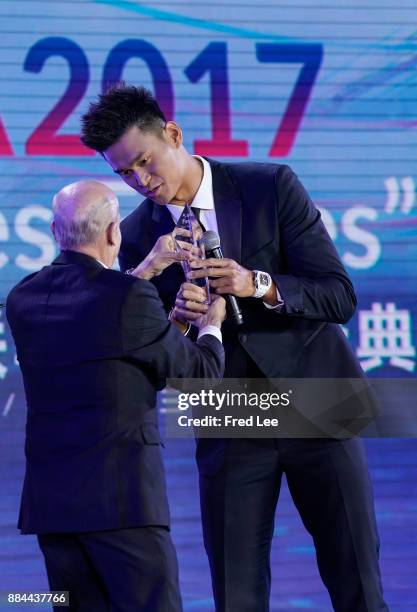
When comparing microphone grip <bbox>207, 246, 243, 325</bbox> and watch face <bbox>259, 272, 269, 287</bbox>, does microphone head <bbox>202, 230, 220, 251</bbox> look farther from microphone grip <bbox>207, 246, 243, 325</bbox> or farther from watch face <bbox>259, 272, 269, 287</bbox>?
watch face <bbox>259, 272, 269, 287</bbox>

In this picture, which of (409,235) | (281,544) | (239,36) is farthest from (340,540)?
(239,36)

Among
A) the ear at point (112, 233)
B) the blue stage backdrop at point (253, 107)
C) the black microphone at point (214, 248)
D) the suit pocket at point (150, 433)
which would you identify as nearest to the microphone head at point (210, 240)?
the black microphone at point (214, 248)

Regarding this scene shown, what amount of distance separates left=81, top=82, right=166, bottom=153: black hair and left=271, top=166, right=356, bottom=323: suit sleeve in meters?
0.35

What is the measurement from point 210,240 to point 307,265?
26 cm

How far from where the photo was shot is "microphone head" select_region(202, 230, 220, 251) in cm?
210

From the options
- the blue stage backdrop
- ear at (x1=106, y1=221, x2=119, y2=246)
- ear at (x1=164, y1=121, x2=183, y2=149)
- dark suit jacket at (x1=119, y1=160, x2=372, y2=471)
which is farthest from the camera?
the blue stage backdrop

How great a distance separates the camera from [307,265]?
2199 mm

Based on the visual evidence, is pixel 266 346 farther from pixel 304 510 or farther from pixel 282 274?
pixel 304 510

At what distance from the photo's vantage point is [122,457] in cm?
185

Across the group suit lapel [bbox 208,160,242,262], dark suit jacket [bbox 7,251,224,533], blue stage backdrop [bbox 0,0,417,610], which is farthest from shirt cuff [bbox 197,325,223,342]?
blue stage backdrop [bbox 0,0,417,610]

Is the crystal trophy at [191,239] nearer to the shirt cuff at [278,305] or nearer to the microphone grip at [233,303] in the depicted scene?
the microphone grip at [233,303]

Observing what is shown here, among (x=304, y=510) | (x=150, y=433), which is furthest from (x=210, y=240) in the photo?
(x=304, y=510)

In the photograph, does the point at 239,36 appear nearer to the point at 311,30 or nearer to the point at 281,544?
the point at 311,30

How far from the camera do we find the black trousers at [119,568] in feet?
5.99
